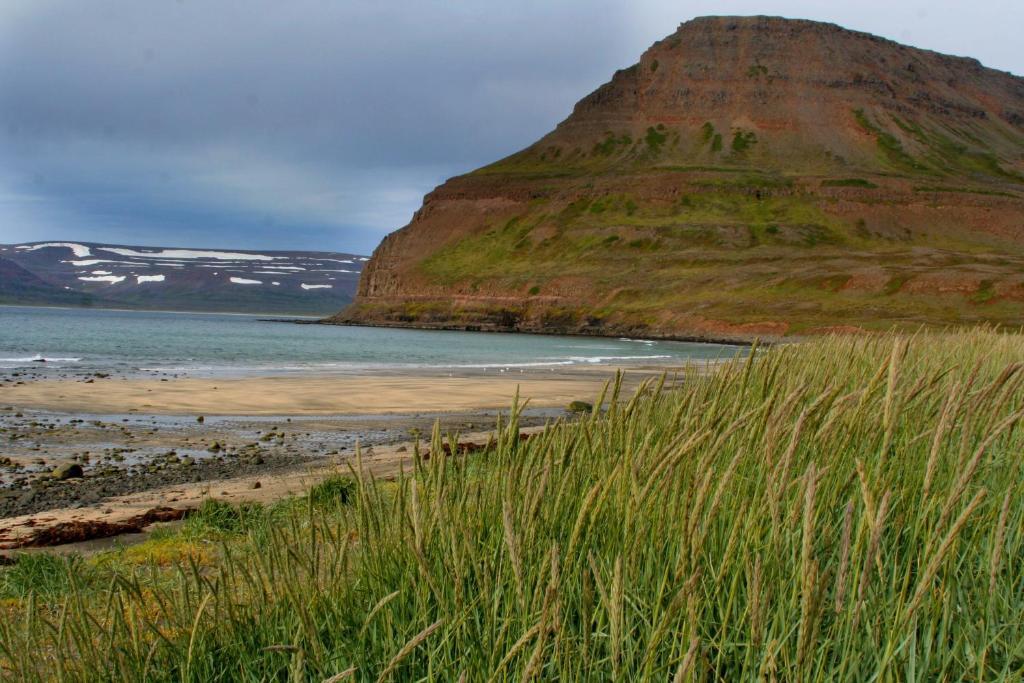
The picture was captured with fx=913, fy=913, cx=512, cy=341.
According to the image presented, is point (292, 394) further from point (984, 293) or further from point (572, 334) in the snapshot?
point (572, 334)

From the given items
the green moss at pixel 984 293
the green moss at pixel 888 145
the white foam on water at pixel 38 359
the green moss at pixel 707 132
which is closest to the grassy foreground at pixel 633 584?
the white foam on water at pixel 38 359

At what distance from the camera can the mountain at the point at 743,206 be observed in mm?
78875

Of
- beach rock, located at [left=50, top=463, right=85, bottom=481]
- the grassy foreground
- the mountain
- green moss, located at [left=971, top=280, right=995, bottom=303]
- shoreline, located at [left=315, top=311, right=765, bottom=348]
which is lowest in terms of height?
shoreline, located at [left=315, top=311, right=765, bottom=348]

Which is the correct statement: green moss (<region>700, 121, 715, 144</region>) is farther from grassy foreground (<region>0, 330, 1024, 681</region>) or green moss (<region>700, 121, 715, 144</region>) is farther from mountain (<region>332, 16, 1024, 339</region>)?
grassy foreground (<region>0, 330, 1024, 681</region>)

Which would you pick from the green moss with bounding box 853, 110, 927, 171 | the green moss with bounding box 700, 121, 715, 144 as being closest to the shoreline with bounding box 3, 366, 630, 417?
the green moss with bounding box 853, 110, 927, 171

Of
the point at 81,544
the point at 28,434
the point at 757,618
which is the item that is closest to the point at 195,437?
the point at 28,434

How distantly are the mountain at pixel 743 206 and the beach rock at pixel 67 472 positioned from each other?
59.3 m

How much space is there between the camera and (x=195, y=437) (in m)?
16.0

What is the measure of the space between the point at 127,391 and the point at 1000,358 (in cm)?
2142

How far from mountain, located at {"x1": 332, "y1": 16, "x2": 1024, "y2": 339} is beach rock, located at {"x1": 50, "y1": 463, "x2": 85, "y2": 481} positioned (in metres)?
59.3

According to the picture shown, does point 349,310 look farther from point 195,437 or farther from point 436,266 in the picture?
point 195,437

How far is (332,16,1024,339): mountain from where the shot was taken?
7888 centimetres

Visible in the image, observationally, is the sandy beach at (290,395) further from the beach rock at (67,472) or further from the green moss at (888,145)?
the green moss at (888,145)

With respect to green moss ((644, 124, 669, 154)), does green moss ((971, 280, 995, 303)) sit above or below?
below
